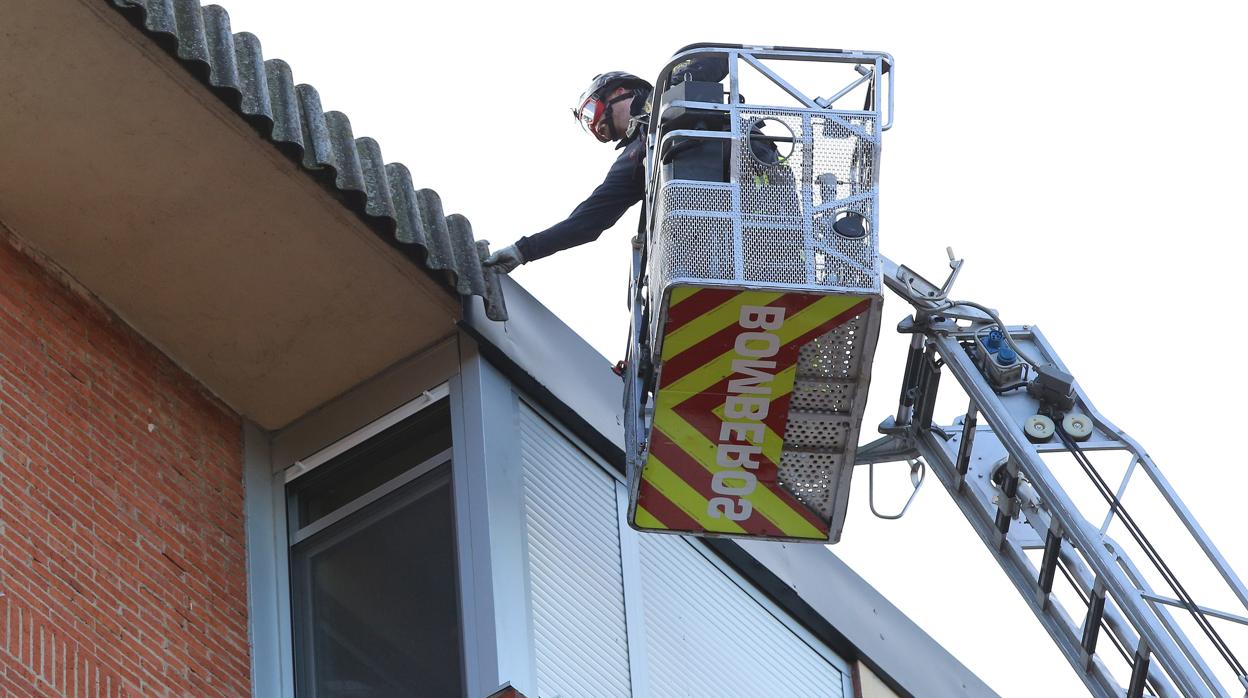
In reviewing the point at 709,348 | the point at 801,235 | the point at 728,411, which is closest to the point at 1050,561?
the point at 728,411

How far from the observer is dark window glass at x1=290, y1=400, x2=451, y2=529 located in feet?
36.7

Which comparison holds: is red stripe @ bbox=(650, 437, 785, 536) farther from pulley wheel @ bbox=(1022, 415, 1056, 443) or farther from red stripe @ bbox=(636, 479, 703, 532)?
pulley wheel @ bbox=(1022, 415, 1056, 443)

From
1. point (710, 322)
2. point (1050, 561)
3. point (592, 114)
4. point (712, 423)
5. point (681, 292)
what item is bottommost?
point (1050, 561)

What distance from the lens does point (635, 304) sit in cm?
1056

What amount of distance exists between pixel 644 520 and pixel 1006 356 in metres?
2.26

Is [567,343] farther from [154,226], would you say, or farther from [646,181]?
[154,226]

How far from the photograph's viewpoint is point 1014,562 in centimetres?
1125

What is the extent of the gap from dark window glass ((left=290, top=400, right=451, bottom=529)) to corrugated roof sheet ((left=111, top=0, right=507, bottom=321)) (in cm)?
74

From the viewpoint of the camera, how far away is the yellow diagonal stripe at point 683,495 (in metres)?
10.2

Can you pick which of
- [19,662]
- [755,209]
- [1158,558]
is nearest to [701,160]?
[755,209]

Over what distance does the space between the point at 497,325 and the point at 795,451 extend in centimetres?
192

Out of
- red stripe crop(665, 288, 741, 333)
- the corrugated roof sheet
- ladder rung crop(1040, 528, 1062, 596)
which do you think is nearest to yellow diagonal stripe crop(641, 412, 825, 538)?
red stripe crop(665, 288, 741, 333)

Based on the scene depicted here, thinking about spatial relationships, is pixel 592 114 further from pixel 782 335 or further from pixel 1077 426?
pixel 1077 426

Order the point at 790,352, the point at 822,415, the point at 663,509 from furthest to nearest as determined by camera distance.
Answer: the point at 663,509 < the point at 822,415 < the point at 790,352
